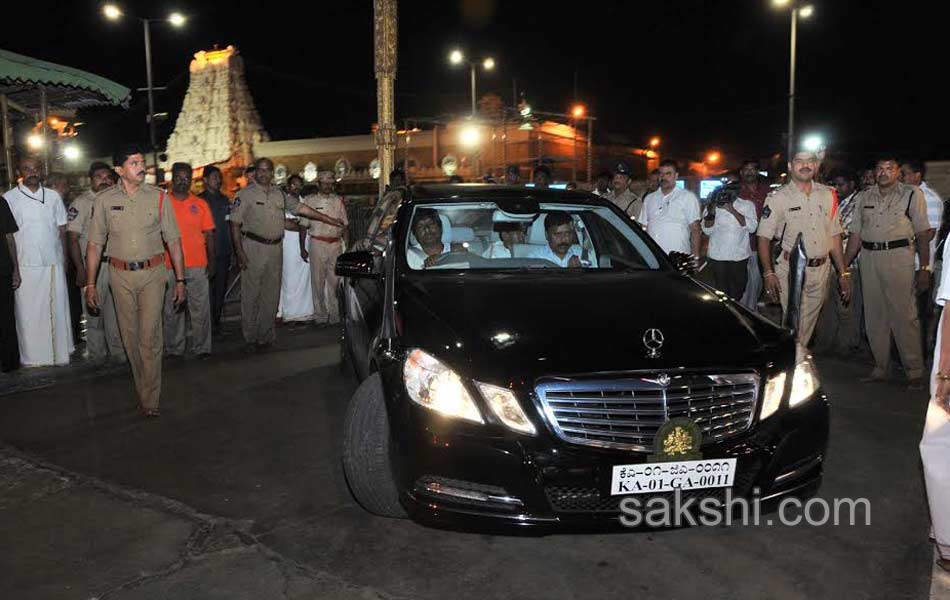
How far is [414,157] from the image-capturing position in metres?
38.6

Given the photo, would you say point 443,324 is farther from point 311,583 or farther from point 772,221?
point 772,221

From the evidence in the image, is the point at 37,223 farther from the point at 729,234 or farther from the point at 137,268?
the point at 729,234

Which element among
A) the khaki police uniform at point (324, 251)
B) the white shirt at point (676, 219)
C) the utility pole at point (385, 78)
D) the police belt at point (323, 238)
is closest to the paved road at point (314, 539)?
the white shirt at point (676, 219)

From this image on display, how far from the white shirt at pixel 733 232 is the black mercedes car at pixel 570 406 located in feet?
15.1

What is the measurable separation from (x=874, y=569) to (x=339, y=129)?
3053 inches

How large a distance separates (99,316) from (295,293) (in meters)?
3.14

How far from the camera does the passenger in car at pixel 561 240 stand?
4672 mm

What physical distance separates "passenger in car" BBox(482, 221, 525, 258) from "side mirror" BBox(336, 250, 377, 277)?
70 centimetres

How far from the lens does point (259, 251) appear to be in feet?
26.6

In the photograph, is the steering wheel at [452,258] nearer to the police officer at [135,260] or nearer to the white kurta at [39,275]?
the police officer at [135,260]

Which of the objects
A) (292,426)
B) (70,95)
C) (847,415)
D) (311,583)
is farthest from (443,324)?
(70,95)

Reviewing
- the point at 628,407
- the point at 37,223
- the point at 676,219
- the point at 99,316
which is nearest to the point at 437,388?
the point at 628,407

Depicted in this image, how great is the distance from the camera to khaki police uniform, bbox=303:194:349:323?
9.84 meters

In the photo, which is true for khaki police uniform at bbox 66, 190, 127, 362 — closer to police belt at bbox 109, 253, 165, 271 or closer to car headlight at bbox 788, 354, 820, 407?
police belt at bbox 109, 253, 165, 271
